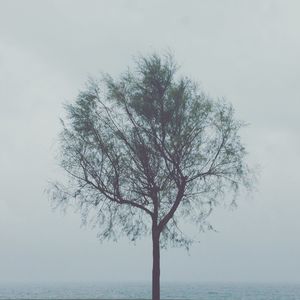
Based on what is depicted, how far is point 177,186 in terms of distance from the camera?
25.4 m

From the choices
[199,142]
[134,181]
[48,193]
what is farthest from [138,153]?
[48,193]

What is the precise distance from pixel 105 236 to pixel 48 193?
336 centimetres

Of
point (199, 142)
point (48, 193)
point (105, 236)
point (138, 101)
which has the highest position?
point (138, 101)

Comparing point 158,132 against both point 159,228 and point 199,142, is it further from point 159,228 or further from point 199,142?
point 159,228

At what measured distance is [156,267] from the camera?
81.5 ft

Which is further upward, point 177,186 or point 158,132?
point 158,132

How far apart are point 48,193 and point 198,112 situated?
797cm

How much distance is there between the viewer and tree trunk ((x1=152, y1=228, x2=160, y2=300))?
24562 millimetres

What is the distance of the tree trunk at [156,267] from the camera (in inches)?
967

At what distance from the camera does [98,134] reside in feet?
85.0

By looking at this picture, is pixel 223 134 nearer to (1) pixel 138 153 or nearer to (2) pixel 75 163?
(1) pixel 138 153

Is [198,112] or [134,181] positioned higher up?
[198,112]

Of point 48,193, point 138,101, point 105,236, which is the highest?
point 138,101

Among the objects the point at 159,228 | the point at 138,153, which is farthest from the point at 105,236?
the point at 138,153
